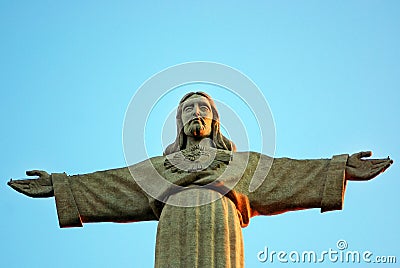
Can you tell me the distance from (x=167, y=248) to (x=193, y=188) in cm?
100

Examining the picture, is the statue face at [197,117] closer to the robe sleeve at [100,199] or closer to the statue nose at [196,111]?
the statue nose at [196,111]

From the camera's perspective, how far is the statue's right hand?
15133mm

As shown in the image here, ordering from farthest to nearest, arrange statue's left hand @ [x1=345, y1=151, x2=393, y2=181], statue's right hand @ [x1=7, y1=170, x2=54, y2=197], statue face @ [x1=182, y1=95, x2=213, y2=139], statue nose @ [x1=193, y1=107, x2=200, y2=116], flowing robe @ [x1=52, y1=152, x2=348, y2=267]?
1. statue nose @ [x1=193, y1=107, x2=200, y2=116]
2. statue face @ [x1=182, y1=95, x2=213, y2=139]
3. statue's right hand @ [x1=7, y1=170, x2=54, y2=197]
4. statue's left hand @ [x1=345, y1=151, x2=393, y2=181]
5. flowing robe @ [x1=52, y1=152, x2=348, y2=267]

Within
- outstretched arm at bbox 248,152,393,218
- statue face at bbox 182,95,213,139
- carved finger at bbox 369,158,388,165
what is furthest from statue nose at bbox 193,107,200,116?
carved finger at bbox 369,158,388,165

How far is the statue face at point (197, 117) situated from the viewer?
600 inches

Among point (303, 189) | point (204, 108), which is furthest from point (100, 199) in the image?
point (303, 189)

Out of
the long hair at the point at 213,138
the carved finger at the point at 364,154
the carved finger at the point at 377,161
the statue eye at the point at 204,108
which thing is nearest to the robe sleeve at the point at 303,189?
the carved finger at the point at 364,154

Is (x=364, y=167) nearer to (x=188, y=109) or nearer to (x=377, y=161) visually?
(x=377, y=161)

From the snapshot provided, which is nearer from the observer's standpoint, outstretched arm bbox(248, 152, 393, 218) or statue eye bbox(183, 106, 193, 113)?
outstretched arm bbox(248, 152, 393, 218)

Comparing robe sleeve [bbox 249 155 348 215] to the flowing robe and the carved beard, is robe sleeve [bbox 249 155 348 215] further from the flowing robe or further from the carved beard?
the carved beard

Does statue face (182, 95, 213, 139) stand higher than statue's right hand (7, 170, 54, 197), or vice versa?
statue face (182, 95, 213, 139)

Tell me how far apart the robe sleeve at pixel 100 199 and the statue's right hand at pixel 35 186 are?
0.09 metres

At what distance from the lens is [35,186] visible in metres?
15.2

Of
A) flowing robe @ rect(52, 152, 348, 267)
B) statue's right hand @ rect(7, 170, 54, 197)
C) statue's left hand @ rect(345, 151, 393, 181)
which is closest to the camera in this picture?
flowing robe @ rect(52, 152, 348, 267)
